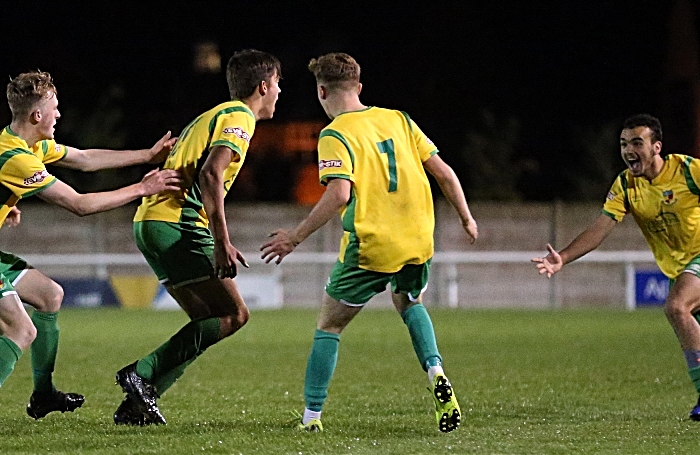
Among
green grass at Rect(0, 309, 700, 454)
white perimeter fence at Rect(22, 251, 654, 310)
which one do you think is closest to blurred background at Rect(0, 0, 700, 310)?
white perimeter fence at Rect(22, 251, 654, 310)

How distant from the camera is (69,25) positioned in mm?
30609

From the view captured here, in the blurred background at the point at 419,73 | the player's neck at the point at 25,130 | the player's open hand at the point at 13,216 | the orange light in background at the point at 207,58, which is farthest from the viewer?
the orange light in background at the point at 207,58

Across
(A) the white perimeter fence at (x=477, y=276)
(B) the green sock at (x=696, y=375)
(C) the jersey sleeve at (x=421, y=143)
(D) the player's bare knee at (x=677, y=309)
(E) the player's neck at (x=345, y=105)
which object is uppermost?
(E) the player's neck at (x=345, y=105)

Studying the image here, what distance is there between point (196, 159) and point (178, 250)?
53 cm

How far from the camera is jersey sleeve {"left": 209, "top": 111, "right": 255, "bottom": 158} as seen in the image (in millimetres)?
6656

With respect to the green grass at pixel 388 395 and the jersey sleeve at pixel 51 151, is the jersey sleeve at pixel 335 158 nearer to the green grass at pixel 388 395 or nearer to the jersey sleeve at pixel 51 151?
the green grass at pixel 388 395

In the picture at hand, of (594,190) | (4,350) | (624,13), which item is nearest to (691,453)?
(4,350)

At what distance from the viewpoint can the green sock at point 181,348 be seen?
7.02m

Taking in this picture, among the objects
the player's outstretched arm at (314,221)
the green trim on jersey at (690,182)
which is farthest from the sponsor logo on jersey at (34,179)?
the green trim on jersey at (690,182)

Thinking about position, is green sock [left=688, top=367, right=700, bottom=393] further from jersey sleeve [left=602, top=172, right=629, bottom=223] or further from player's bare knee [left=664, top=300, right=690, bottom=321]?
jersey sleeve [left=602, top=172, right=629, bottom=223]

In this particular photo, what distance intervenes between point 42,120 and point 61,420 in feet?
6.20

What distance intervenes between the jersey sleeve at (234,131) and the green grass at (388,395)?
5.16ft

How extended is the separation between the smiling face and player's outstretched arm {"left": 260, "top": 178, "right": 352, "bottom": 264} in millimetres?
2209

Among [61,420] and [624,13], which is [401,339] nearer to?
[61,420]
